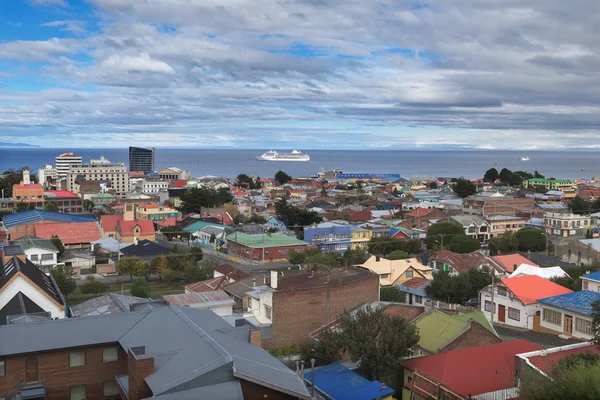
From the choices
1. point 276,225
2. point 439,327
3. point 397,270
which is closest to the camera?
point 439,327

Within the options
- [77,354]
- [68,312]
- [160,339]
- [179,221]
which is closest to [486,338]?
[160,339]

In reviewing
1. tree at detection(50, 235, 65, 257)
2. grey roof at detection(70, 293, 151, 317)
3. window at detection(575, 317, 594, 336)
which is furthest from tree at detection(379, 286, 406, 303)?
tree at detection(50, 235, 65, 257)

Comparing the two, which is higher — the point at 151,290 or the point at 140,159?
the point at 140,159

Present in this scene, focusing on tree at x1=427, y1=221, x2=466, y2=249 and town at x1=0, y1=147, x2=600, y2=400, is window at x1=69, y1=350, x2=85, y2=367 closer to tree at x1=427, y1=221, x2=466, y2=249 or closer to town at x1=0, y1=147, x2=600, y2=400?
town at x1=0, y1=147, x2=600, y2=400

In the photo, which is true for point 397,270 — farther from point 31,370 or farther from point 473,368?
point 31,370

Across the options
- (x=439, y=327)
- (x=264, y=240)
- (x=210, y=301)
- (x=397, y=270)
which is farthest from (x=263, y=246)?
(x=439, y=327)

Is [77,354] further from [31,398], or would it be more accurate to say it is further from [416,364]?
[416,364]
